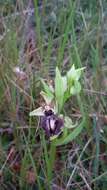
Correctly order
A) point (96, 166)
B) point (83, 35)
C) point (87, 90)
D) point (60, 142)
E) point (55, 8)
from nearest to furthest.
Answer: point (60, 142)
point (96, 166)
point (87, 90)
point (83, 35)
point (55, 8)

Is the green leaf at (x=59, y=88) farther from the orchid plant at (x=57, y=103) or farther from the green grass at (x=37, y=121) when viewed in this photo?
the green grass at (x=37, y=121)

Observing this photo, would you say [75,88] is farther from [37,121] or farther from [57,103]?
[37,121]

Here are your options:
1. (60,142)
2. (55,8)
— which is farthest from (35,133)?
(55,8)

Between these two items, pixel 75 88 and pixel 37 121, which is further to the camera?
pixel 37 121

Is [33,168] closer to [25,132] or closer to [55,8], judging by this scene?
[25,132]

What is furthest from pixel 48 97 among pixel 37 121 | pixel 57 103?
pixel 37 121

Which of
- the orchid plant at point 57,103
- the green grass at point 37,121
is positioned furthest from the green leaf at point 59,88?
→ the green grass at point 37,121
